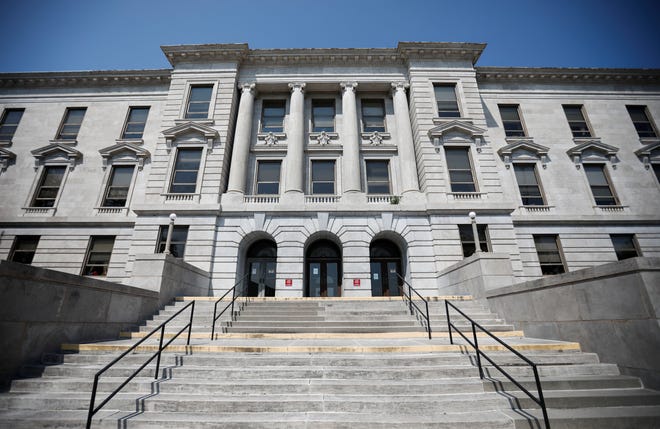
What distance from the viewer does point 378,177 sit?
1934cm

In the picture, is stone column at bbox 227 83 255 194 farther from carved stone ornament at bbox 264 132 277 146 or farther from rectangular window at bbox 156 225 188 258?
rectangular window at bbox 156 225 188 258

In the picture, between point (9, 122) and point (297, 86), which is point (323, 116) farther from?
point (9, 122)

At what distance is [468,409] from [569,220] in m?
18.8

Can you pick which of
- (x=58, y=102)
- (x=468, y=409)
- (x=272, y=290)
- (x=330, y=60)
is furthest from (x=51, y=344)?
(x=58, y=102)

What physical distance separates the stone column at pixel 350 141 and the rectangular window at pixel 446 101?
584 cm

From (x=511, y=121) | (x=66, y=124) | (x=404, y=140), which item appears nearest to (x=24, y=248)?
(x=66, y=124)

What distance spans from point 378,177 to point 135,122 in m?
18.3

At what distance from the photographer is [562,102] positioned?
21.7m

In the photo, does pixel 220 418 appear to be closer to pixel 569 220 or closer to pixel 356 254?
pixel 356 254

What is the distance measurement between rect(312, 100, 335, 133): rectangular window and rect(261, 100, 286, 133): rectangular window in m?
2.34

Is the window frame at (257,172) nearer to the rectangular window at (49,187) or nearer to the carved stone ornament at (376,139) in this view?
the carved stone ornament at (376,139)

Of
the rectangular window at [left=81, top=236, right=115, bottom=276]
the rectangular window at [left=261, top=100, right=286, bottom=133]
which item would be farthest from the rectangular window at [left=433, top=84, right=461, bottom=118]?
the rectangular window at [left=81, top=236, right=115, bottom=276]

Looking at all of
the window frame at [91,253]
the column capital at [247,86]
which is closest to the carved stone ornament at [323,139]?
the column capital at [247,86]

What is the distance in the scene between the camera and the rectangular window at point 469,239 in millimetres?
16328
